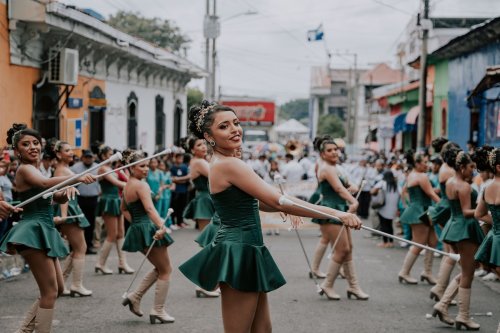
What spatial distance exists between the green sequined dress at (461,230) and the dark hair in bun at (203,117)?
3775 mm

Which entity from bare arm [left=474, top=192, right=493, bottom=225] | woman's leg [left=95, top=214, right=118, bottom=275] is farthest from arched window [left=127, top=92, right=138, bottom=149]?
bare arm [left=474, top=192, right=493, bottom=225]

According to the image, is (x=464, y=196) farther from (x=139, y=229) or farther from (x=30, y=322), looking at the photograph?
(x=30, y=322)

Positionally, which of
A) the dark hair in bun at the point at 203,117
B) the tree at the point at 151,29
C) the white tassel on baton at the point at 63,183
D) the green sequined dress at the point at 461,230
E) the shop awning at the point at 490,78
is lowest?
the green sequined dress at the point at 461,230

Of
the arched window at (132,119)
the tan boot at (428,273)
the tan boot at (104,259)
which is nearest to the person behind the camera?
the tan boot at (428,273)

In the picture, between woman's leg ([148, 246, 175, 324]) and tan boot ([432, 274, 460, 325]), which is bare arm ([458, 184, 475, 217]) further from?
woman's leg ([148, 246, 175, 324])

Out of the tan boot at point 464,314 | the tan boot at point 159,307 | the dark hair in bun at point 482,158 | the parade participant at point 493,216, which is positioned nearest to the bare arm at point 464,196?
the dark hair in bun at point 482,158

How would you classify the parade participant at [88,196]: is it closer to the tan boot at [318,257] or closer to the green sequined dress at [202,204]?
the green sequined dress at [202,204]

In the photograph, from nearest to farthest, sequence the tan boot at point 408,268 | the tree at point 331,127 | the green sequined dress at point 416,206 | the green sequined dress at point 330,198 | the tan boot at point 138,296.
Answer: the tan boot at point 138,296 < the green sequined dress at point 330,198 < the green sequined dress at point 416,206 < the tan boot at point 408,268 < the tree at point 331,127

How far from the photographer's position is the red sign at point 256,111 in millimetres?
56694

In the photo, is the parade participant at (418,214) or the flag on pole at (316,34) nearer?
the parade participant at (418,214)

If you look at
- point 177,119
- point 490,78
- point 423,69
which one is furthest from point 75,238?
point 177,119

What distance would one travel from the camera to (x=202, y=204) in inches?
467

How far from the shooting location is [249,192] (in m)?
5.74

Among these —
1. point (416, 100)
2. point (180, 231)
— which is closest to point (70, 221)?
point (180, 231)
